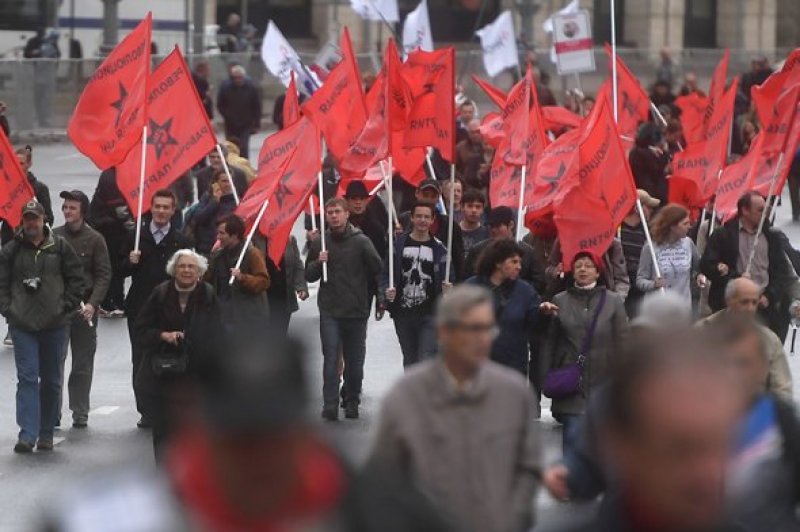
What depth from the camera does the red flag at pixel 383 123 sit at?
15.0 meters

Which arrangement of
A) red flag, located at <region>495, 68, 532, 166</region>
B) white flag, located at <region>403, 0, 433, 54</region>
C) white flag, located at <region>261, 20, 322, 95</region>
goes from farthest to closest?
white flag, located at <region>403, 0, 433, 54</region>
white flag, located at <region>261, 20, 322, 95</region>
red flag, located at <region>495, 68, 532, 166</region>

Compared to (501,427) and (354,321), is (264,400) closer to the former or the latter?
(501,427)

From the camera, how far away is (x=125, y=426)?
39.7ft

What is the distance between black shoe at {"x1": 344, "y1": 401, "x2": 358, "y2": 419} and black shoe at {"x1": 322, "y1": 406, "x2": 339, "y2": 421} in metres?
0.20

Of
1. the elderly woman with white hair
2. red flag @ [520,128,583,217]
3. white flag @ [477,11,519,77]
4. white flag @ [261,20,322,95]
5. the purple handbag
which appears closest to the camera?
the purple handbag

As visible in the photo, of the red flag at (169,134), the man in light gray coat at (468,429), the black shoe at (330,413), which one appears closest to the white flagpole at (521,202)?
the red flag at (169,134)

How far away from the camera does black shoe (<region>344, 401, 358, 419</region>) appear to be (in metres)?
12.5

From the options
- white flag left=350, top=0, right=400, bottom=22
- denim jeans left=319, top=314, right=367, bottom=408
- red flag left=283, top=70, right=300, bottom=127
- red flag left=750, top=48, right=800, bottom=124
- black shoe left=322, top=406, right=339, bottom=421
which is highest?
white flag left=350, top=0, right=400, bottom=22

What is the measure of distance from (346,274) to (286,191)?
1.65m

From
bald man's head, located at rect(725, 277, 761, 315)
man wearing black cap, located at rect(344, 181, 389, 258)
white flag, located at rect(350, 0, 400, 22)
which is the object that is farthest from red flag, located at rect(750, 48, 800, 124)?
white flag, located at rect(350, 0, 400, 22)

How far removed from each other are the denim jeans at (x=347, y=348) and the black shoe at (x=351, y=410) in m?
0.03

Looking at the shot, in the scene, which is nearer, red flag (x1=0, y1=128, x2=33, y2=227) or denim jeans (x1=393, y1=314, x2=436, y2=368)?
denim jeans (x1=393, y1=314, x2=436, y2=368)

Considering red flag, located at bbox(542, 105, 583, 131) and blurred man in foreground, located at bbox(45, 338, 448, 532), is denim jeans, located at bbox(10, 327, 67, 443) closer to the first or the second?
blurred man in foreground, located at bbox(45, 338, 448, 532)

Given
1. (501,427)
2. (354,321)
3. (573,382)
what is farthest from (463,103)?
(501,427)
